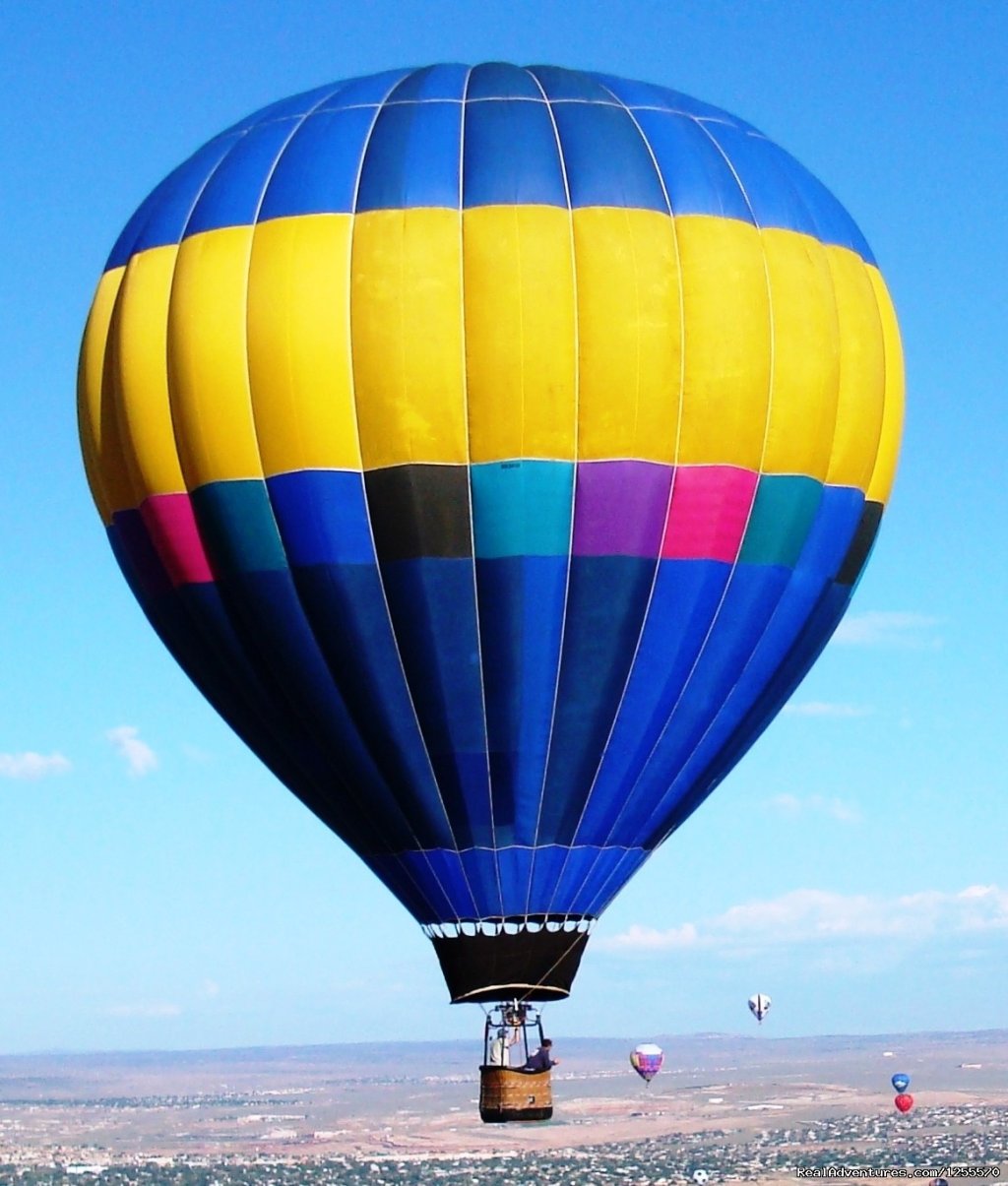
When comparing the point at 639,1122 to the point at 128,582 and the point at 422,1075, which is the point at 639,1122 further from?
the point at 128,582

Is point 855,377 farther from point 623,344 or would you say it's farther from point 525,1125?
point 525,1125

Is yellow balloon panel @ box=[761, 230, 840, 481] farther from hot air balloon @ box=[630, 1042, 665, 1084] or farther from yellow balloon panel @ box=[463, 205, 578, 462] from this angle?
hot air balloon @ box=[630, 1042, 665, 1084]

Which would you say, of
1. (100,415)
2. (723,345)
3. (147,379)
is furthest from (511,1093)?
(100,415)

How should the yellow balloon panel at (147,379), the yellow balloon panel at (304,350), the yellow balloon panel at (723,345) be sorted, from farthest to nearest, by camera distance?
1. the yellow balloon panel at (147,379)
2. the yellow balloon panel at (723,345)
3. the yellow balloon panel at (304,350)

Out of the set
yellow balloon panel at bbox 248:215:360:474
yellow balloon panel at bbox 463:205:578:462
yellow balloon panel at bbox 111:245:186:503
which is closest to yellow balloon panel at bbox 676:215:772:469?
yellow balloon panel at bbox 463:205:578:462

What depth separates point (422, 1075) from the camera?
12200cm

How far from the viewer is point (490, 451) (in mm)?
16547

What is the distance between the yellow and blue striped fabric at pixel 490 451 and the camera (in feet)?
54.5

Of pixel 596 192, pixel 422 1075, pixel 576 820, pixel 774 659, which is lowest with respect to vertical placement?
pixel 576 820

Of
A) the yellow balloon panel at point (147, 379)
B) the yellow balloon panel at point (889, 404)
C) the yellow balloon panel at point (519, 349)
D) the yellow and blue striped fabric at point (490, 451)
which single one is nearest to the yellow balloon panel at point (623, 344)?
the yellow and blue striped fabric at point (490, 451)

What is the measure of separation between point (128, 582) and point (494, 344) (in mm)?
4099

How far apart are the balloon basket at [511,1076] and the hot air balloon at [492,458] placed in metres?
0.26

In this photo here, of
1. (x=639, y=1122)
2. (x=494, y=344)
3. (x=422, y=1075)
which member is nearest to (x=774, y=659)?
(x=494, y=344)

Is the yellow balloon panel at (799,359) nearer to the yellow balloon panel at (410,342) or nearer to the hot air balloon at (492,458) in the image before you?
the hot air balloon at (492,458)
